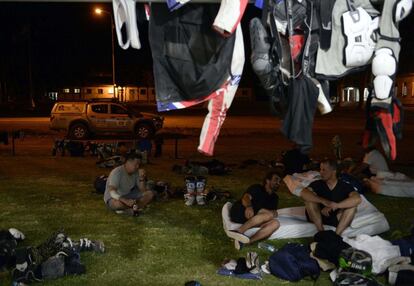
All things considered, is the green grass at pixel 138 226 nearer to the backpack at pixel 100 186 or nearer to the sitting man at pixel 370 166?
the backpack at pixel 100 186

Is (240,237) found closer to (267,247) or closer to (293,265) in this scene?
(267,247)

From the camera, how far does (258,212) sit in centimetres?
616

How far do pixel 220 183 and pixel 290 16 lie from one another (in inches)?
269

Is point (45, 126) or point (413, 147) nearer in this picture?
point (413, 147)

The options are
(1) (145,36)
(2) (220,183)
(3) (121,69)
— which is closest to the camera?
(1) (145,36)

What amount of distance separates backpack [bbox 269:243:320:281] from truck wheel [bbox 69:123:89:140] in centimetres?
1497

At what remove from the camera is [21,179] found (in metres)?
10.4

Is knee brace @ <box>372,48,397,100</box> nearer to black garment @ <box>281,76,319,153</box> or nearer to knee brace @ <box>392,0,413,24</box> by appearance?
knee brace @ <box>392,0,413,24</box>

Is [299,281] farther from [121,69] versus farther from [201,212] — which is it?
[121,69]

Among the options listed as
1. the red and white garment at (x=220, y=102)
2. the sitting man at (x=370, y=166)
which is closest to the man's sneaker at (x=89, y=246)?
the red and white garment at (x=220, y=102)

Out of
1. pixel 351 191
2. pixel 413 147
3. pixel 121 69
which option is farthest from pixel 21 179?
pixel 121 69

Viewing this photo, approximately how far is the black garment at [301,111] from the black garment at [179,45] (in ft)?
2.16

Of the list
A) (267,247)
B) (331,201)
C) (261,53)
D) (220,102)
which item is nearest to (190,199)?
(267,247)

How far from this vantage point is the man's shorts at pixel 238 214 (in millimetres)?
6307
